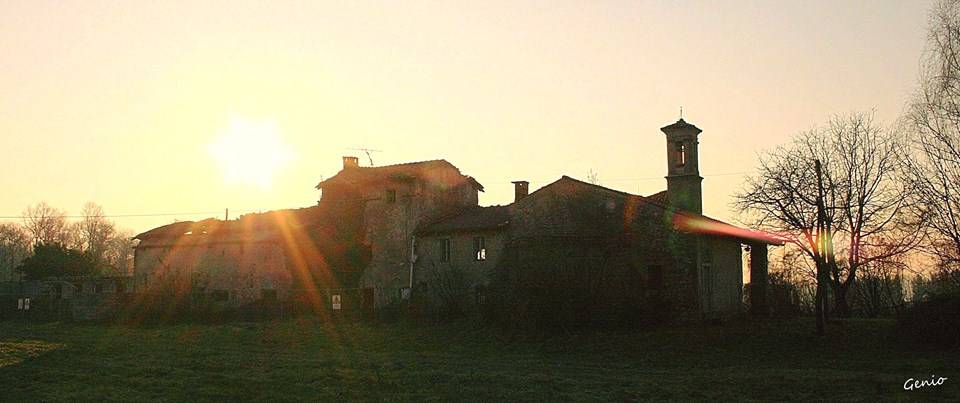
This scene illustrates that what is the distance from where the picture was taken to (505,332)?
1357 inches

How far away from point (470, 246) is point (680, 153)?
39.2ft

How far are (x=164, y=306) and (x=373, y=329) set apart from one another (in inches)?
516

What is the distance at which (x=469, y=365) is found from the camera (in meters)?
25.2

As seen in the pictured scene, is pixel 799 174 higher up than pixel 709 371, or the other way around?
pixel 799 174

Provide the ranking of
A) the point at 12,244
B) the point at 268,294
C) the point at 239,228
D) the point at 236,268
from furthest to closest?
the point at 12,244
the point at 239,228
the point at 236,268
the point at 268,294

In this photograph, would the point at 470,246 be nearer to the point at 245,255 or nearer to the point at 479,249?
the point at 479,249

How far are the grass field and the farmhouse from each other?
10.1 feet

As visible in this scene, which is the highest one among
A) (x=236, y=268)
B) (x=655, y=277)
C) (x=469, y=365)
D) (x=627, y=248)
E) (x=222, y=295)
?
(x=627, y=248)

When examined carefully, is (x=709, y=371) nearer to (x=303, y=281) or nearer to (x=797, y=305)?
(x=797, y=305)

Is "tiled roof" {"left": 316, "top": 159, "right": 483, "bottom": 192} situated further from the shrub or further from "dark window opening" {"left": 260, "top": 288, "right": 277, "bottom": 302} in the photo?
the shrub

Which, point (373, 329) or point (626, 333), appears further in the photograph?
point (373, 329)

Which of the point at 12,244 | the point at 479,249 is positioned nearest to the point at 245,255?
the point at 479,249

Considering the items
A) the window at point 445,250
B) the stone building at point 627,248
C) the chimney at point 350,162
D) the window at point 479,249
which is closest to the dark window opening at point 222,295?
the chimney at point 350,162

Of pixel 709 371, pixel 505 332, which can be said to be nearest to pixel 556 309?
pixel 505 332
